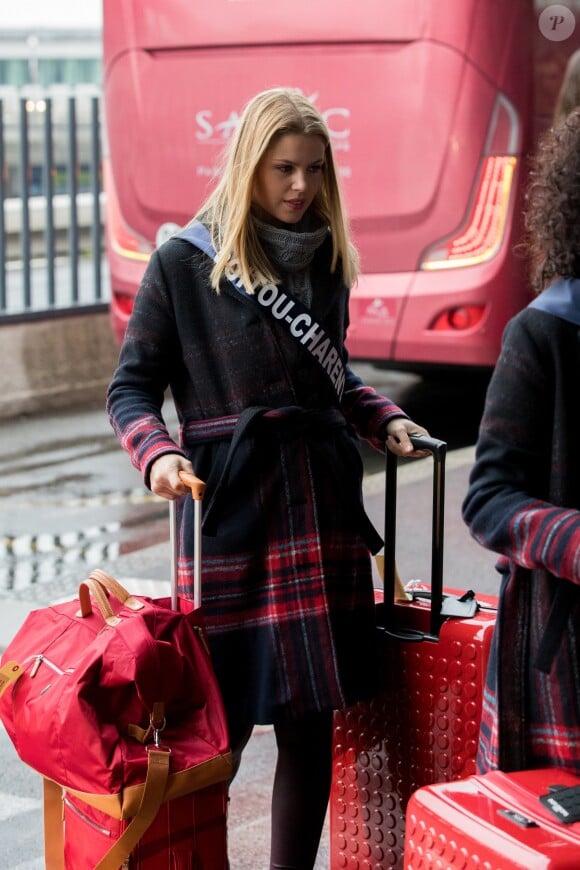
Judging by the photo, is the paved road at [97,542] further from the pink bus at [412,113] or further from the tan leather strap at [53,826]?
the pink bus at [412,113]

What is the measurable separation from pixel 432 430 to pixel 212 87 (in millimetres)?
2334

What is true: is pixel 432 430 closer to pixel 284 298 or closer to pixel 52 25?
pixel 284 298

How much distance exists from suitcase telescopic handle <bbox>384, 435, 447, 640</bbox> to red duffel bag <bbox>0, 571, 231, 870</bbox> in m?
0.48

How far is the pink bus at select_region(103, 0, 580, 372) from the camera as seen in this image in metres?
7.52

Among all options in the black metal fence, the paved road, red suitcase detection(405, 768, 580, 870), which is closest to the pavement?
the paved road

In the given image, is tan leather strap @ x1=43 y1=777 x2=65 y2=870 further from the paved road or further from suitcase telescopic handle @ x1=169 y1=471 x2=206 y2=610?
Result: the paved road

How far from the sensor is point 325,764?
2.96m

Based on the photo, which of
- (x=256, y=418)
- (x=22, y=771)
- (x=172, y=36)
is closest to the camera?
(x=256, y=418)

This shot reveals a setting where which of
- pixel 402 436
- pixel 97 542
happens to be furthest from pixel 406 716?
pixel 97 542

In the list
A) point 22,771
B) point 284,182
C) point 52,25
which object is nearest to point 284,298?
point 284,182

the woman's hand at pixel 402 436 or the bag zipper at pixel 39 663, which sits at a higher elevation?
the woman's hand at pixel 402 436

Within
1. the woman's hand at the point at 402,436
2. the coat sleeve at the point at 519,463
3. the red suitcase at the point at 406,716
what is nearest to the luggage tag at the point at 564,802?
the coat sleeve at the point at 519,463

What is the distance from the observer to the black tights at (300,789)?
2.92 m

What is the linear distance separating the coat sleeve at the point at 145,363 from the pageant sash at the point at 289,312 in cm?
10
